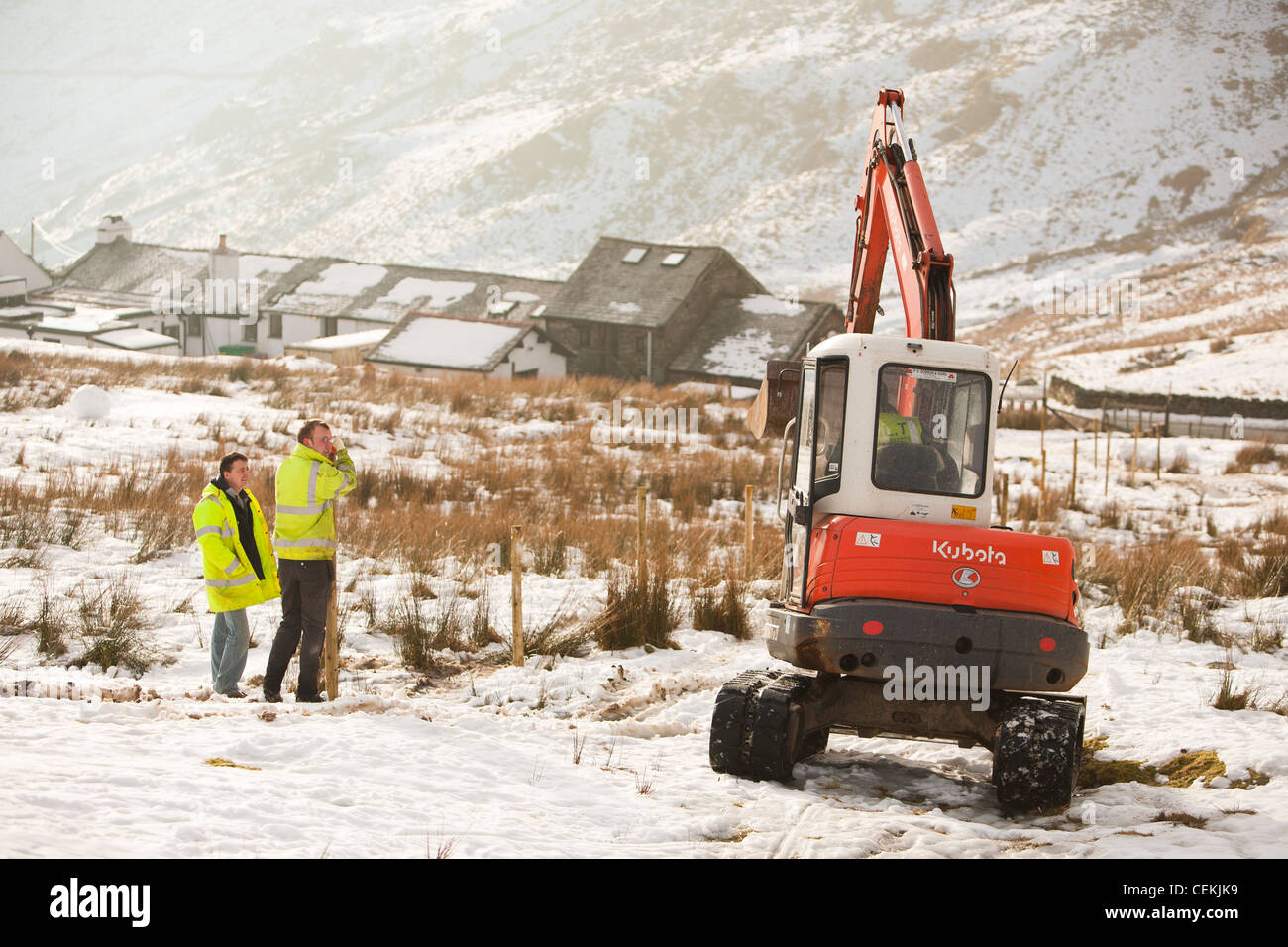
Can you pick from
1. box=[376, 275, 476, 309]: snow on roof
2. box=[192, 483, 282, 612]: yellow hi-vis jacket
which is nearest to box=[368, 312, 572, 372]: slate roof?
box=[376, 275, 476, 309]: snow on roof

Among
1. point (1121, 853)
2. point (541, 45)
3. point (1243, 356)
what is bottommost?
point (1121, 853)

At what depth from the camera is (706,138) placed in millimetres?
119125

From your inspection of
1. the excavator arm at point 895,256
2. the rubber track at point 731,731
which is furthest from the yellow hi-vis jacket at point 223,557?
the excavator arm at point 895,256

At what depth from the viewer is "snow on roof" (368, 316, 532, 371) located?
141 ft

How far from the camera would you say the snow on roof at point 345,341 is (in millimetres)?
49422

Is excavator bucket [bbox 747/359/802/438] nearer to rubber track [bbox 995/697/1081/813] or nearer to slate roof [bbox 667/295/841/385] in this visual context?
rubber track [bbox 995/697/1081/813]

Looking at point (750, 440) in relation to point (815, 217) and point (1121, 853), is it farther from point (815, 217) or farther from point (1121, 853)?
point (815, 217)

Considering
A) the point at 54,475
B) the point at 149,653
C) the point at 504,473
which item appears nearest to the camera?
the point at 149,653

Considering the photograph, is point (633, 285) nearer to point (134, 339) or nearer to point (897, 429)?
point (134, 339)

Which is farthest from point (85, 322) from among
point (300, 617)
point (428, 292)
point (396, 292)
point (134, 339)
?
point (300, 617)

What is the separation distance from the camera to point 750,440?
90.9 feet

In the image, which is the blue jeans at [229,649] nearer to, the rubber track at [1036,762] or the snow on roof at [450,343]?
the rubber track at [1036,762]
